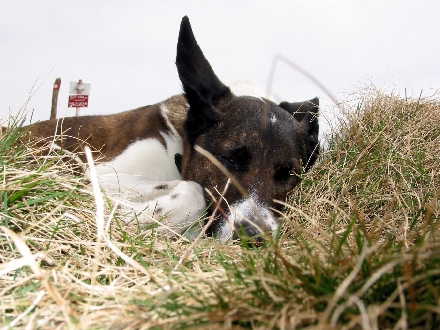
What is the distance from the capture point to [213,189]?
3809 millimetres

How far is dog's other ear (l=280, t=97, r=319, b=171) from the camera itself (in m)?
4.48

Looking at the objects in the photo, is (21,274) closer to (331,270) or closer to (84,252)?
(84,252)

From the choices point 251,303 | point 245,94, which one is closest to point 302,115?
point 245,94

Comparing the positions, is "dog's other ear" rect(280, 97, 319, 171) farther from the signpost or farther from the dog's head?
the signpost

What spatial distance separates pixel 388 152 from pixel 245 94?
1.38 m

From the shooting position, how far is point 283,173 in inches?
153

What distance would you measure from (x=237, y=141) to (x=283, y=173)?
43cm

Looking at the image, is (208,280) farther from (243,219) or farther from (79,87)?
(79,87)

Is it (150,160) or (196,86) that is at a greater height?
(196,86)

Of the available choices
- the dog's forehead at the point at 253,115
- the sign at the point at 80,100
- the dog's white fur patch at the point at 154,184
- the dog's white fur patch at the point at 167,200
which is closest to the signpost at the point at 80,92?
the sign at the point at 80,100

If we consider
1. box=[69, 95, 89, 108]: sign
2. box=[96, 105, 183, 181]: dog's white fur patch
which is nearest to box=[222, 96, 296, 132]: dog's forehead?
box=[96, 105, 183, 181]: dog's white fur patch

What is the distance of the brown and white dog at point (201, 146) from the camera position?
11.9 ft

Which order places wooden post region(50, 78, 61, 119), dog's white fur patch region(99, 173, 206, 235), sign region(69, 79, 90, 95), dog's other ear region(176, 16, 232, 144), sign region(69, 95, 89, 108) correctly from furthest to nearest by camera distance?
wooden post region(50, 78, 61, 119) < sign region(69, 79, 90, 95) < sign region(69, 95, 89, 108) < dog's other ear region(176, 16, 232, 144) < dog's white fur patch region(99, 173, 206, 235)

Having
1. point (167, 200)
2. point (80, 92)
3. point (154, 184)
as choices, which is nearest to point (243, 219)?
point (167, 200)
